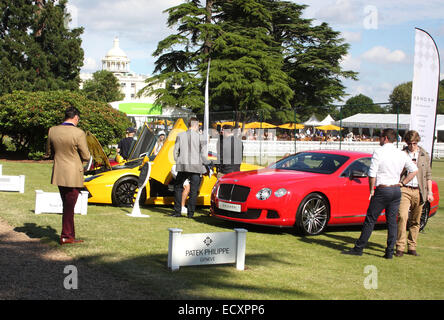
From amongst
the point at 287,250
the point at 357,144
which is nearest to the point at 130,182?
the point at 287,250

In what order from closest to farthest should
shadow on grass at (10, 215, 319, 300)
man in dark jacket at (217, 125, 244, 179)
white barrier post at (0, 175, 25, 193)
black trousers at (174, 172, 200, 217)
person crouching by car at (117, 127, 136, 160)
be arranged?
1. shadow on grass at (10, 215, 319, 300)
2. black trousers at (174, 172, 200, 217)
3. man in dark jacket at (217, 125, 244, 179)
4. white barrier post at (0, 175, 25, 193)
5. person crouching by car at (117, 127, 136, 160)

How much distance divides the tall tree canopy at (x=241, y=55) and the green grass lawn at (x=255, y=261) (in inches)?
1215

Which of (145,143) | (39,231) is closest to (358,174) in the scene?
(39,231)

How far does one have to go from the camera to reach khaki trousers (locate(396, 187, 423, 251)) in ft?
25.3

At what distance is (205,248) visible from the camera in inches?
240

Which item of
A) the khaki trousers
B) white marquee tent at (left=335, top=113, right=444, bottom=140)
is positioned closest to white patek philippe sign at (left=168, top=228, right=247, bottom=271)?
the khaki trousers

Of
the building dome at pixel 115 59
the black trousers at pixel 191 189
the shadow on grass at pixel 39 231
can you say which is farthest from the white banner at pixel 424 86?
the building dome at pixel 115 59

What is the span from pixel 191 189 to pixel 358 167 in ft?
10.5

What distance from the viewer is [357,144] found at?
2156cm

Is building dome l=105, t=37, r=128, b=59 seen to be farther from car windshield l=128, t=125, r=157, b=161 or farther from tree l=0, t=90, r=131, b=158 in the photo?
car windshield l=128, t=125, r=157, b=161

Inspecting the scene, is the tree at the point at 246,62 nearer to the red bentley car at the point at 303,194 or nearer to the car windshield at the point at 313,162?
the car windshield at the point at 313,162

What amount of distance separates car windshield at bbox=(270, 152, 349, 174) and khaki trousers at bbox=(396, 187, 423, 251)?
5.74 ft

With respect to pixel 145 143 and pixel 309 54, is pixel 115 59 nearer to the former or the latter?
pixel 309 54

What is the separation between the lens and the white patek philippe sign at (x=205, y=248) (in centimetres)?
589
